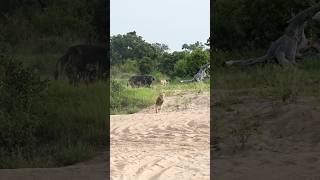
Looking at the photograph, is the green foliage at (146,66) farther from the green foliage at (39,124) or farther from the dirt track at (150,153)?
the green foliage at (39,124)

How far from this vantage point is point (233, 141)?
7.26 metres

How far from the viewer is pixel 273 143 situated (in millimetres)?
7000

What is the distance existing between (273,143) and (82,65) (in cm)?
737

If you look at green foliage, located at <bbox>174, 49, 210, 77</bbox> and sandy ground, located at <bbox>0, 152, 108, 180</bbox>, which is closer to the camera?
sandy ground, located at <bbox>0, 152, 108, 180</bbox>

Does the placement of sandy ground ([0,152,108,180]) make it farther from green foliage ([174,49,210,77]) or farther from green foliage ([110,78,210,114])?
green foliage ([174,49,210,77])

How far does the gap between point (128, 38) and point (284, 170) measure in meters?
37.1

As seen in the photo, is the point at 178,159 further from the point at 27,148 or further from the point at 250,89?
the point at 250,89

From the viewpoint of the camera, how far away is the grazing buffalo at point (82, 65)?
13.1 meters

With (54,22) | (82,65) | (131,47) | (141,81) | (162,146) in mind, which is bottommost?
(162,146)

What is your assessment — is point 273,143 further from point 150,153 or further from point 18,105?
point 18,105

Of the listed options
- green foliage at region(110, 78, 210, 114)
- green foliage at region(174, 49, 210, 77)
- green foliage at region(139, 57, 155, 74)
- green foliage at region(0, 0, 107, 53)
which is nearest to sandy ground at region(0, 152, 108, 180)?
green foliage at region(110, 78, 210, 114)

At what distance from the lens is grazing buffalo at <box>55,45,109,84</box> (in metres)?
13.1

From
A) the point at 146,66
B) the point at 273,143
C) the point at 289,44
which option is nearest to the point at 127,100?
the point at 289,44

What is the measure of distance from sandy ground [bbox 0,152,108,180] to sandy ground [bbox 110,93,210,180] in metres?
0.16
